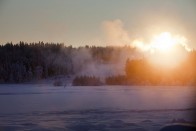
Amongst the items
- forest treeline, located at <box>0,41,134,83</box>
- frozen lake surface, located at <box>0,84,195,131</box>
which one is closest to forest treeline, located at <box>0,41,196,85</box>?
forest treeline, located at <box>0,41,134,83</box>

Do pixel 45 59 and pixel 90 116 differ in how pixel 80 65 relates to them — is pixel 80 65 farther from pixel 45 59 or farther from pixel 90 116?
pixel 90 116

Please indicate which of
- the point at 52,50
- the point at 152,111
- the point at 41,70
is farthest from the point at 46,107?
the point at 52,50

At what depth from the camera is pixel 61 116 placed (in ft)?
34.3

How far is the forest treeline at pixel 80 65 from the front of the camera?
112 ft

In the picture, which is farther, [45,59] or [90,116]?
[45,59]

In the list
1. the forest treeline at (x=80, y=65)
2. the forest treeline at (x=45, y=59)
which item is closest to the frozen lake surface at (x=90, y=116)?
the forest treeline at (x=80, y=65)

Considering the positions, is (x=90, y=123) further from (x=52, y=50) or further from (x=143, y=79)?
(x=52, y=50)

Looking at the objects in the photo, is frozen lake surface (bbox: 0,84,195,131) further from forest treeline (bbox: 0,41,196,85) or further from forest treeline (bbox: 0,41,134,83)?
forest treeline (bbox: 0,41,134,83)

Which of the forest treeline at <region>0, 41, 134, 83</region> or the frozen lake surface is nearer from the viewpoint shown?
the frozen lake surface

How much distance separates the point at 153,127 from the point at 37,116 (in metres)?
2.95

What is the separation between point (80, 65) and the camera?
155ft

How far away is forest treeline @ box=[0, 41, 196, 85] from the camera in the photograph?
34.2 metres

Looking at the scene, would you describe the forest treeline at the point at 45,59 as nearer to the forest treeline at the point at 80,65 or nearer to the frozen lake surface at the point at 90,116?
the forest treeline at the point at 80,65

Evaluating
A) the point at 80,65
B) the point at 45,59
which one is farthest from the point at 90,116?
the point at 80,65
